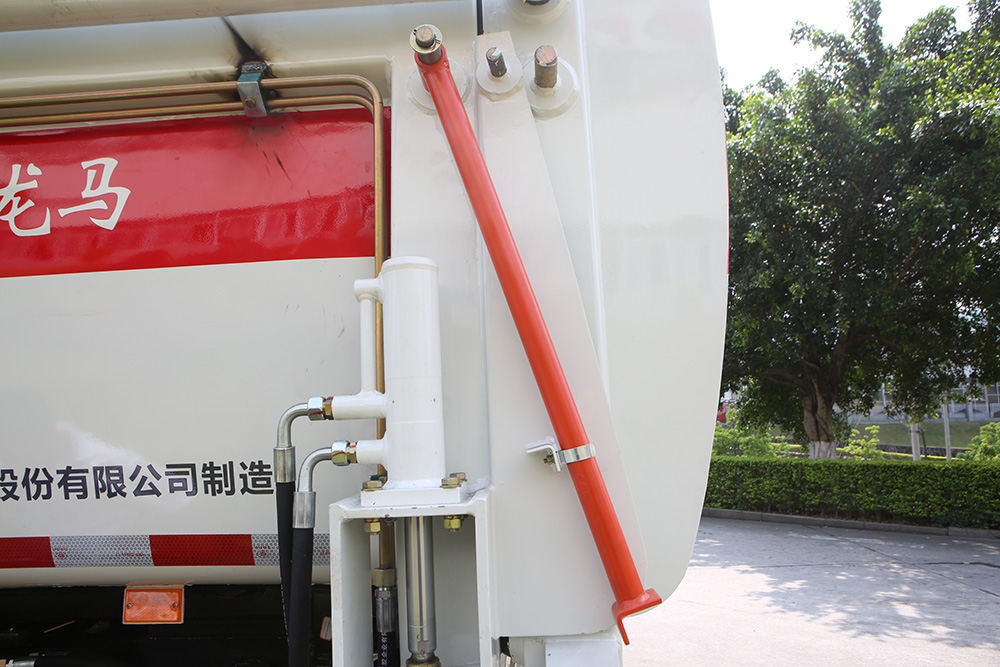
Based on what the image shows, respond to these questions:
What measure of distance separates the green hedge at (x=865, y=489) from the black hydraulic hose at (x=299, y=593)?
11124mm

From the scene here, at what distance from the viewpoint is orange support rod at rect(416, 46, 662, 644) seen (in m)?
1.16

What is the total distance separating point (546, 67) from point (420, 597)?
0.96 metres

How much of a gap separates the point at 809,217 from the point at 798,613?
5771 millimetres

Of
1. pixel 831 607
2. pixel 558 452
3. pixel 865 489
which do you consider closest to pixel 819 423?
pixel 865 489

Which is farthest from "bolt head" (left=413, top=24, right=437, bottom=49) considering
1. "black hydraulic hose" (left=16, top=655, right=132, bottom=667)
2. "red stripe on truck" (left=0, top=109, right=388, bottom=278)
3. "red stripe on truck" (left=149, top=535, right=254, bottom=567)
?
"black hydraulic hose" (left=16, top=655, right=132, bottom=667)

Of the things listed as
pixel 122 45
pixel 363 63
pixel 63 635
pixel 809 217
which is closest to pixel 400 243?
pixel 363 63

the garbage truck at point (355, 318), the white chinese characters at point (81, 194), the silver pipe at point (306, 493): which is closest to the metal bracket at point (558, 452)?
the garbage truck at point (355, 318)

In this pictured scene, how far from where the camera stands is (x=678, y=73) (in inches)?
54.2

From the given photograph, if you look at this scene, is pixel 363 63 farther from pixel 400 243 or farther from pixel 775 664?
pixel 775 664

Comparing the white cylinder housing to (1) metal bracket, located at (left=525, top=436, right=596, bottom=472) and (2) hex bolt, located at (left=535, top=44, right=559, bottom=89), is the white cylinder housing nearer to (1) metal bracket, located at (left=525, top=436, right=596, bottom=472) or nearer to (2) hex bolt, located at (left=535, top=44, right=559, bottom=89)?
(1) metal bracket, located at (left=525, top=436, right=596, bottom=472)

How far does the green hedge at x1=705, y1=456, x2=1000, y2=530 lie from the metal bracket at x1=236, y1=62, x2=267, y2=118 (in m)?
11.2

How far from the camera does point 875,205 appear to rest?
395 inches

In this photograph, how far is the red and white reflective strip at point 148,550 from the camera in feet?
4.62

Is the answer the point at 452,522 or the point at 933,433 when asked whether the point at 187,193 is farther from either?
the point at 933,433
